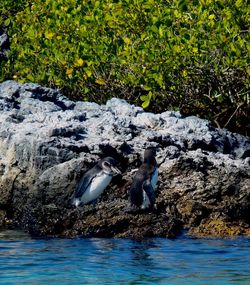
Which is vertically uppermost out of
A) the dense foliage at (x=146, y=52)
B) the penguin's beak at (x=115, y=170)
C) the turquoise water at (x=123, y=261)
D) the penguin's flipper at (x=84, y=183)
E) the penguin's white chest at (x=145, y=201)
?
the dense foliage at (x=146, y=52)

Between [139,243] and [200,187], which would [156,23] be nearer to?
[200,187]

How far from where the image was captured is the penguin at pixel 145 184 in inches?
461

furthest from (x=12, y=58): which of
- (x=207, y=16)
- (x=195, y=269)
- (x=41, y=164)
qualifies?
(x=195, y=269)

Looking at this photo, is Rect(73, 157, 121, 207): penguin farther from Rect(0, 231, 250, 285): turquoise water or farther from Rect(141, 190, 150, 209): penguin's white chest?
Rect(0, 231, 250, 285): turquoise water

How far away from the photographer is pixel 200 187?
12.5m

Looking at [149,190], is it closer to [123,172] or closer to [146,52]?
[123,172]

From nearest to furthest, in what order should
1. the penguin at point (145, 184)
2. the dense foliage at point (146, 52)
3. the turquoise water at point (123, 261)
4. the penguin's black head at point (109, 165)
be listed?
the turquoise water at point (123, 261)
the penguin at point (145, 184)
the penguin's black head at point (109, 165)
the dense foliage at point (146, 52)

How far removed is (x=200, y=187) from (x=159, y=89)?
4.41 meters

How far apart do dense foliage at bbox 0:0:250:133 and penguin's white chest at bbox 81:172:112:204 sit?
275cm

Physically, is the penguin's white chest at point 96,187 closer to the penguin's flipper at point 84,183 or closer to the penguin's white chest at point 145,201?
the penguin's flipper at point 84,183

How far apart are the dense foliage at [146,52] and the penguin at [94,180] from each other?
280 cm

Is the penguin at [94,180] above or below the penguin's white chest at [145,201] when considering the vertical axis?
above

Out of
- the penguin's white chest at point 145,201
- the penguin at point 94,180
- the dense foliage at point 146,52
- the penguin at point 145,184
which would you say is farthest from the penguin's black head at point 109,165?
the dense foliage at point 146,52

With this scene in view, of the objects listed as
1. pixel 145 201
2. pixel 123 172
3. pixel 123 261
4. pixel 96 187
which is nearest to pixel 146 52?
pixel 123 172
